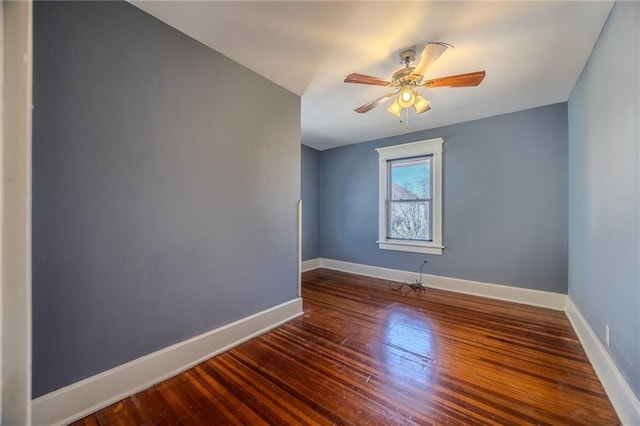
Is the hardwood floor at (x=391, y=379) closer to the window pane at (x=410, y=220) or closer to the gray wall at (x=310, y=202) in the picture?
the window pane at (x=410, y=220)

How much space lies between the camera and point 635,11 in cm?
133

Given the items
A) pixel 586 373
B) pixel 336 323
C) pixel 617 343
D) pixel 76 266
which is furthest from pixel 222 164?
pixel 586 373

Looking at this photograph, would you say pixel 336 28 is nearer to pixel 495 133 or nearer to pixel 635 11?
pixel 635 11

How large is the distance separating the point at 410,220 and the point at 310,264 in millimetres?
2065

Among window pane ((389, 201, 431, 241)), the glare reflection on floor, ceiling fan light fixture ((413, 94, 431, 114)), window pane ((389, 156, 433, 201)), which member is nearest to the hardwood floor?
the glare reflection on floor

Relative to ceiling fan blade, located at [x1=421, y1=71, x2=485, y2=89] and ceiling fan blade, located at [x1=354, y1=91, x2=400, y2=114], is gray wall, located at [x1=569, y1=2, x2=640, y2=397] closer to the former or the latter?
ceiling fan blade, located at [x1=421, y1=71, x2=485, y2=89]

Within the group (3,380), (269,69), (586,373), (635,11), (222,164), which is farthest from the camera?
(269,69)

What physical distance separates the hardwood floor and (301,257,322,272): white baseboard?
2164 millimetres

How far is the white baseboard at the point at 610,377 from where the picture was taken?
1.33 m

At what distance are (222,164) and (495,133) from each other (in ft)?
11.4

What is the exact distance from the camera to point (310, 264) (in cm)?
510

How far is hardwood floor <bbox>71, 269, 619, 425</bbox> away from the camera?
1.48 metres

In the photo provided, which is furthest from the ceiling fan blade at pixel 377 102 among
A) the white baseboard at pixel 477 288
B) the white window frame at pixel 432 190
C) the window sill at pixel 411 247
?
the white baseboard at pixel 477 288

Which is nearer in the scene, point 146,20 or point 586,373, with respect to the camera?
point 146,20
